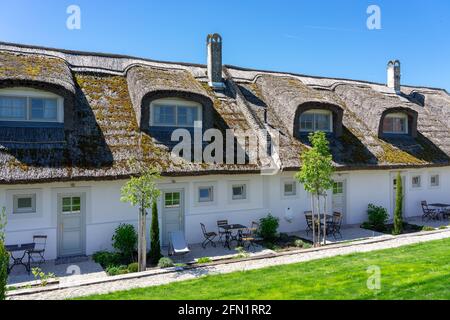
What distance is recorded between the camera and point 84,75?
616 inches

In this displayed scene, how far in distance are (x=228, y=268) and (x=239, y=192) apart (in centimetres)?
481

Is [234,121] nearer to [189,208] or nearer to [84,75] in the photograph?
[189,208]

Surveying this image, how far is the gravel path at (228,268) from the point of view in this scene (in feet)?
27.2

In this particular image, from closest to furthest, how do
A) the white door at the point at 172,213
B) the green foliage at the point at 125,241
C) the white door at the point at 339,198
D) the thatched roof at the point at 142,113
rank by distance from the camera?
1. the thatched roof at the point at 142,113
2. the green foliage at the point at 125,241
3. the white door at the point at 172,213
4. the white door at the point at 339,198

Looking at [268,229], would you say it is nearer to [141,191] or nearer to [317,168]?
[317,168]

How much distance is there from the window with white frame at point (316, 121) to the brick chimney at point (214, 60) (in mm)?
4431

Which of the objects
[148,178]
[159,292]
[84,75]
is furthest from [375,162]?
[84,75]

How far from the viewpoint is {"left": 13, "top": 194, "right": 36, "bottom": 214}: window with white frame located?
1129cm

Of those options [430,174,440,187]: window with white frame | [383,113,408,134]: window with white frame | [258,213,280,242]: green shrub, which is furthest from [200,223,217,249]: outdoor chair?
[430,174,440,187]: window with white frame

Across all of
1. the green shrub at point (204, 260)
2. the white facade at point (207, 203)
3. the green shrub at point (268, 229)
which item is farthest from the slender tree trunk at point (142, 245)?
the green shrub at point (268, 229)

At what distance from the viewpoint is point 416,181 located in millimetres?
19062

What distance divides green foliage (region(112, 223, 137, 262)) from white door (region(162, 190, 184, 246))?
1549 millimetres

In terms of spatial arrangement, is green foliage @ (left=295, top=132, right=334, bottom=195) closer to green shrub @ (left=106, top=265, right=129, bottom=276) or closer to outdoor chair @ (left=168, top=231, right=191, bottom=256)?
outdoor chair @ (left=168, top=231, right=191, bottom=256)

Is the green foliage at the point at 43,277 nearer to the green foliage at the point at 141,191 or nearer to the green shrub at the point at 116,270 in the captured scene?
the green shrub at the point at 116,270
